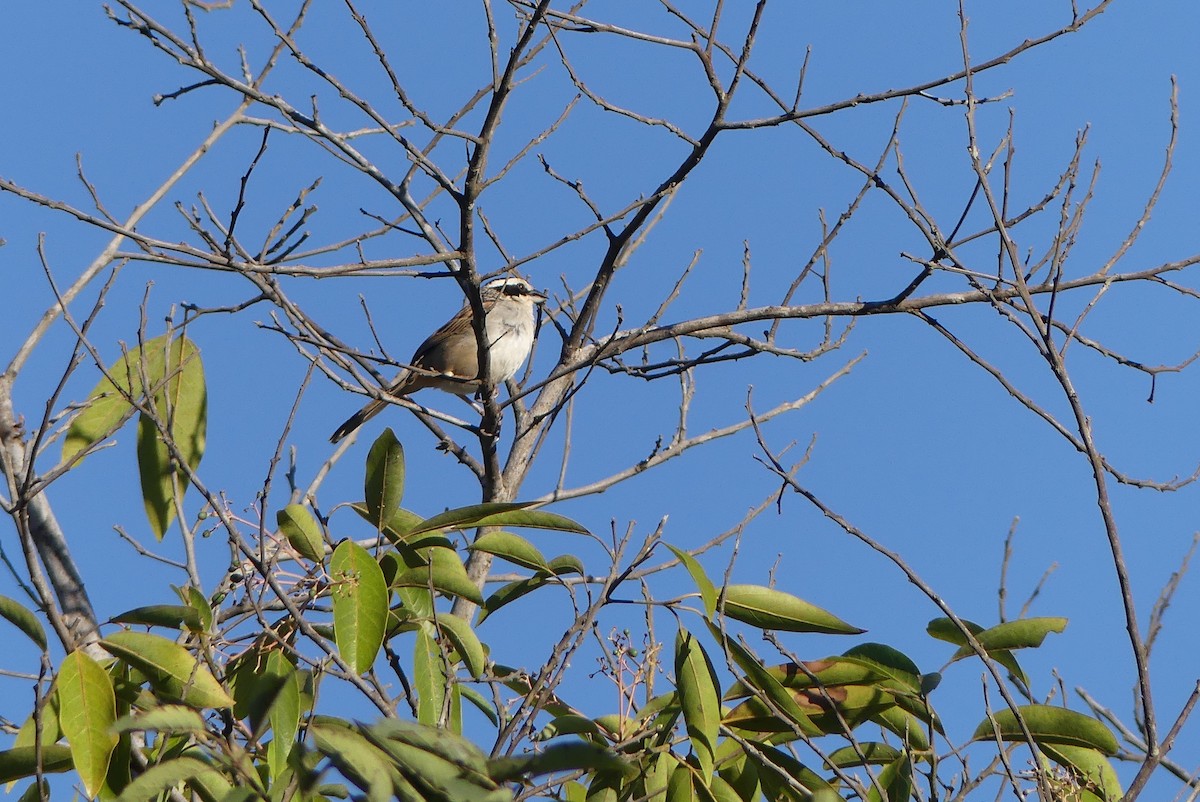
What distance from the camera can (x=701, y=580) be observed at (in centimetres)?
288

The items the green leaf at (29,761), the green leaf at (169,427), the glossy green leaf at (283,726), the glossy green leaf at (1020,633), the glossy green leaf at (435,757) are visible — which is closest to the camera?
the glossy green leaf at (435,757)

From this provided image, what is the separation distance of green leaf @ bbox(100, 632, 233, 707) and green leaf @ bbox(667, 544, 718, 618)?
1061 millimetres

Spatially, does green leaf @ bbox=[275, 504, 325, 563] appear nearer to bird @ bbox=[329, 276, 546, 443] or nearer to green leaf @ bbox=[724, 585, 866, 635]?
green leaf @ bbox=[724, 585, 866, 635]

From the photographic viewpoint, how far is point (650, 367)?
195 inches

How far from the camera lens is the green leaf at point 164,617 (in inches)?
117

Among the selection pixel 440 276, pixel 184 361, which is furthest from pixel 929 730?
pixel 184 361

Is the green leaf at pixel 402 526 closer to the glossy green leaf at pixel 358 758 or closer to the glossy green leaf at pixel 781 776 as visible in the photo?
the glossy green leaf at pixel 781 776

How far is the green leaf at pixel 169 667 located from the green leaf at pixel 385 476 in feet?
2.01

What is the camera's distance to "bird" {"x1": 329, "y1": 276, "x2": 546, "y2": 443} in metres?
7.82

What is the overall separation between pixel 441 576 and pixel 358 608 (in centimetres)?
43

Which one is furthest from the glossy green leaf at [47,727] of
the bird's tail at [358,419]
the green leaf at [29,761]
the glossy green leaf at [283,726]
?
the bird's tail at [358,419]

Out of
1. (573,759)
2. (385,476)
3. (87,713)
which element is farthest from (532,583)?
(573,759)

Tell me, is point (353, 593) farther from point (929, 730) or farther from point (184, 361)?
point (184, 361)

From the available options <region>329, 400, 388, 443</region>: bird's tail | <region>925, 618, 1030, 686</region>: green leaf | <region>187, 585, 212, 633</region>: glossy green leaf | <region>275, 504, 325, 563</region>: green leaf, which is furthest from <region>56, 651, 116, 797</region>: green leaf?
<region>329, 400, 388, 443</region>: bird's tail
